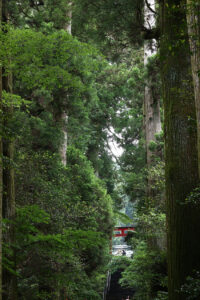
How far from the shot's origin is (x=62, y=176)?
10.7 metres

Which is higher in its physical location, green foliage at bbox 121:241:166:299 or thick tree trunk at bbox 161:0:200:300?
thick tree trunk at bbox 161:0:200:300

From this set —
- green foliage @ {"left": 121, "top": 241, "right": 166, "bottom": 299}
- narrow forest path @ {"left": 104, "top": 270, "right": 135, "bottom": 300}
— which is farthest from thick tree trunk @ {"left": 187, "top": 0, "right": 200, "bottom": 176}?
narrow forest path @ {"left": 104, "top": 270, "right": 135, "bottom": 300}

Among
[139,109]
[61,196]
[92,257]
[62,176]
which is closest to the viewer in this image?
[61,196]

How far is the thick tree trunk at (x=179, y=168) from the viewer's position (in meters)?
5.36

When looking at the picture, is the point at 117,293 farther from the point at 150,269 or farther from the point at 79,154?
the point at 150,269

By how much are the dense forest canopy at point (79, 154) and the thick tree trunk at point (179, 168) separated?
0.05 feet

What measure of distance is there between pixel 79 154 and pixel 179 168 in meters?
10.3

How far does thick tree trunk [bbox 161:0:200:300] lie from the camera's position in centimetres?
536

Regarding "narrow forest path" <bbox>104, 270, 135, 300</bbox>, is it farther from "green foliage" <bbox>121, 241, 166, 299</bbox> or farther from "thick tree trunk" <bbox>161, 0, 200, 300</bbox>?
"thick tree trunk" <bbox>161, 0, 200, 300</bbox>

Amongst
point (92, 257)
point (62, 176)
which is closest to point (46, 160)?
point (62, 176)

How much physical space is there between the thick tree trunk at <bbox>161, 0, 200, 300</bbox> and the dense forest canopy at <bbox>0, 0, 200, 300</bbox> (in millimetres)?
17

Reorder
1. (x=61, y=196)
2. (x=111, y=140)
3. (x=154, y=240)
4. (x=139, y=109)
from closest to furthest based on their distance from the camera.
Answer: (x=61, y=196)
(x=154, y=240)
(x=139, y=109)
(x=111, y=140)

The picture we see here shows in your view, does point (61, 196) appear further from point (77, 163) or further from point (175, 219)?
point (77, 163)

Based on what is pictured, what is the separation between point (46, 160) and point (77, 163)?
17.8 ft
